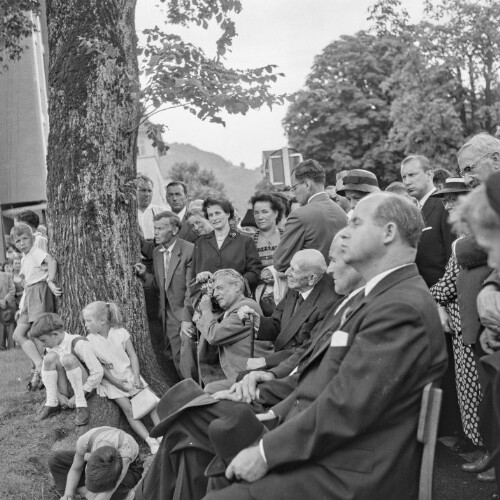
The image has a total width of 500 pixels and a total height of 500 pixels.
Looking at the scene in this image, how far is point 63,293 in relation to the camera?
776cm

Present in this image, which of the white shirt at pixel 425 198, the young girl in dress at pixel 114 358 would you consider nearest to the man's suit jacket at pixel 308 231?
the white shirt at pixel 425 198

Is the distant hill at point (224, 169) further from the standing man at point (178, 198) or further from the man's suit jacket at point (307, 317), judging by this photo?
the man's suit jacket at point (307, 317)

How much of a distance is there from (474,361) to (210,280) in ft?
8.04

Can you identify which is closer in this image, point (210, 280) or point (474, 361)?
point (474, 361)

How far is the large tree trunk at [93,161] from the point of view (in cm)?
755

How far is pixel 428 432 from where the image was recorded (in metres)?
3.20

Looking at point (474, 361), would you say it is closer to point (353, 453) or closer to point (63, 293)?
point (353, 453)

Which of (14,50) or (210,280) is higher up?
(14,50)

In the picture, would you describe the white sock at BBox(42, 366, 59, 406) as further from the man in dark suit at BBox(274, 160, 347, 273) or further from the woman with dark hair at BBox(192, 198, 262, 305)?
the man in dark suit at BBox(274, 160, 347, 273)

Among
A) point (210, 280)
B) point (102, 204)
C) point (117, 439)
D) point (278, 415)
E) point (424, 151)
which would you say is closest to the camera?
point (278, 415)

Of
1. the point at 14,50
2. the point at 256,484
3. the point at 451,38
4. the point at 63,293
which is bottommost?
the point at 256,484

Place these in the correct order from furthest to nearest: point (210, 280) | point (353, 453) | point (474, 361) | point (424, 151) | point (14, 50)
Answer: point (424, 151) < point (14, 50) < point (210, 280) < point (474, 361) < point (353, 453)

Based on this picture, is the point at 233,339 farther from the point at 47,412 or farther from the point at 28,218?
the point at 28,218

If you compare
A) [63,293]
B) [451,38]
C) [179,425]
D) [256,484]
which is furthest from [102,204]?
[451,38]
